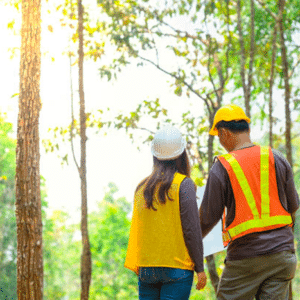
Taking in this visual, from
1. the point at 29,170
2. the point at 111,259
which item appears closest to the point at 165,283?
the point at 29,170

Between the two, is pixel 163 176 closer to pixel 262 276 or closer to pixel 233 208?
pixel 233 208

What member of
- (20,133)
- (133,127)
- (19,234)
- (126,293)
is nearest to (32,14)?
(20,133)

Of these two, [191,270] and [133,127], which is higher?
[133,127]

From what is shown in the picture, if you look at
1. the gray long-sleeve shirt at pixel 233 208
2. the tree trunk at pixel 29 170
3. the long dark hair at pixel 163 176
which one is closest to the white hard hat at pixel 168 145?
the long dark hair at pixel 163 176

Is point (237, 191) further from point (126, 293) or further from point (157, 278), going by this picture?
point (126, 293)

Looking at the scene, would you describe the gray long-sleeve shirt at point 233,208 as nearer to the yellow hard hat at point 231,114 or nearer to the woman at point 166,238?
the woman at point 166,238

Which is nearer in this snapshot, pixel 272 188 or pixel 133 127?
pixel 272 188

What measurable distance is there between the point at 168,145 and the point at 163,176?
0.60ft

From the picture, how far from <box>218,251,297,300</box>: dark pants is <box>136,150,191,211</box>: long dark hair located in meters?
0.51

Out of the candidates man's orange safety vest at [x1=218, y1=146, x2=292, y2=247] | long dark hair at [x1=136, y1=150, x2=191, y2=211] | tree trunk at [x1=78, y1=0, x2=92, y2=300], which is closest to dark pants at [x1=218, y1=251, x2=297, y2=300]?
man's orange safety vest at [x1=218, y1=146, x2=292, y2=247]

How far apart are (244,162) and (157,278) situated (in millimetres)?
755

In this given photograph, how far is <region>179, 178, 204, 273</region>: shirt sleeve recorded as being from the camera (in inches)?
90.3

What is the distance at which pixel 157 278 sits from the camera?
7.48 ft

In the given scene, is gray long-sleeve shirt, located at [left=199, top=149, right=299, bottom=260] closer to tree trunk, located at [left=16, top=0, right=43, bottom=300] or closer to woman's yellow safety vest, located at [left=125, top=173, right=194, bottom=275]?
woman's yellow safety vest, located at [left=125, top=173, right=194, bottom=275]
